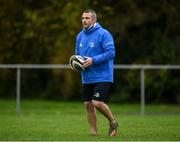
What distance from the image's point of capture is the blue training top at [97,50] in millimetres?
13836

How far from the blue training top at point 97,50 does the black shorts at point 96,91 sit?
95 mm

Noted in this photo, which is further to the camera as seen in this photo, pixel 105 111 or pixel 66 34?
pixel 66 34

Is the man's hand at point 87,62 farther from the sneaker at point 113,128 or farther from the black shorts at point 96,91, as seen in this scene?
the sneaker at point 113,128

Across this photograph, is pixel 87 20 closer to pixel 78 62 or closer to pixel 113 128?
pixel 78 62

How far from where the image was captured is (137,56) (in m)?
27.6

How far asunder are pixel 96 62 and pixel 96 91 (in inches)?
21.4

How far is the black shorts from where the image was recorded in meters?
13.8

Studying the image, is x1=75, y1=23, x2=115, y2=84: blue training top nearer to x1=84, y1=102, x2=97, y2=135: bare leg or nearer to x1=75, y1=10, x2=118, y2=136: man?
x1=75, y1=10, x2=118, y2=136: man

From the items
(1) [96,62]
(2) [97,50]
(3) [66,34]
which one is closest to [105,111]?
(1) [96,62]

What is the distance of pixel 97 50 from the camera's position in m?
13.9

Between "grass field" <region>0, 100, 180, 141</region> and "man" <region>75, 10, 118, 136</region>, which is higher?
"man" <region>75, 10, 118, 136</region>

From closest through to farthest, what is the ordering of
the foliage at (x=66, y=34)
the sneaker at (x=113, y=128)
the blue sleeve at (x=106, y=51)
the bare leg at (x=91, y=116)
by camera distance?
the blue sleeve at (x=106, y=51)
the sneaker at (x=113, y=128)
the bare leg at (x=91, y=116)
the foliage at (x=66, y=34)

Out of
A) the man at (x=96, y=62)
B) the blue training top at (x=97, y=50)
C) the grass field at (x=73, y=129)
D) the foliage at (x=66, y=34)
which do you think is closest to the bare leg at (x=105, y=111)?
the man at (x=96, y=62)

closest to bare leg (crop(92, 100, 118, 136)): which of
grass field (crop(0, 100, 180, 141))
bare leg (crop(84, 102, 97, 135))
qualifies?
grass field (crop(0, 100, 180, 141))
